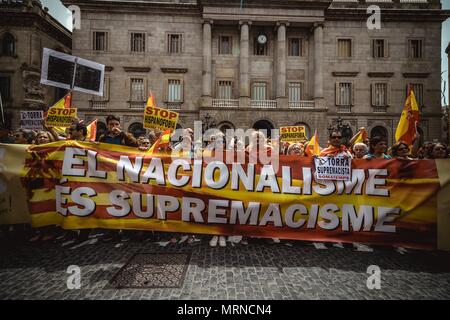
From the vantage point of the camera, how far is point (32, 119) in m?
8.32

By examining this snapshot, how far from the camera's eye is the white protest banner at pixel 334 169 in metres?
4.46

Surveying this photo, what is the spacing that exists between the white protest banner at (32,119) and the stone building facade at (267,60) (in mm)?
14456

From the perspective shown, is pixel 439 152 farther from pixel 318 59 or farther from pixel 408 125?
pixel 318 59

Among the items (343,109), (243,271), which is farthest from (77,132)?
(343,109)

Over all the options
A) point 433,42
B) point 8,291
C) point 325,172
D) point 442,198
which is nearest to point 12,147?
point 8,291

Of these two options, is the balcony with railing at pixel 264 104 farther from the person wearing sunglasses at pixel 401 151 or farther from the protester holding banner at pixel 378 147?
the person wearing sunglasses at pixel 401 151

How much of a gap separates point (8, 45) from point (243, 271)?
3103cm

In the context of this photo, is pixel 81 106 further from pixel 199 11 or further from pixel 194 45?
pixel 199 11

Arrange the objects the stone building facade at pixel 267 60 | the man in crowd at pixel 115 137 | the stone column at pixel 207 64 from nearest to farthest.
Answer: the man in crowd at pixel 115 137 → the stone column at pixel 207 64 → the stone building facade at pixel 267 60

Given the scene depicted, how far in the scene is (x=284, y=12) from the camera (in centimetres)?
2270

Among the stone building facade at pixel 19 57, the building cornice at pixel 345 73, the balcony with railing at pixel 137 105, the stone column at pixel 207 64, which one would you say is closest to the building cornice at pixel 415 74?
the building cornice at pixel 345 73

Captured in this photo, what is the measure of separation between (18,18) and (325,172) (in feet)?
101

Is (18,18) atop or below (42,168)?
atop
